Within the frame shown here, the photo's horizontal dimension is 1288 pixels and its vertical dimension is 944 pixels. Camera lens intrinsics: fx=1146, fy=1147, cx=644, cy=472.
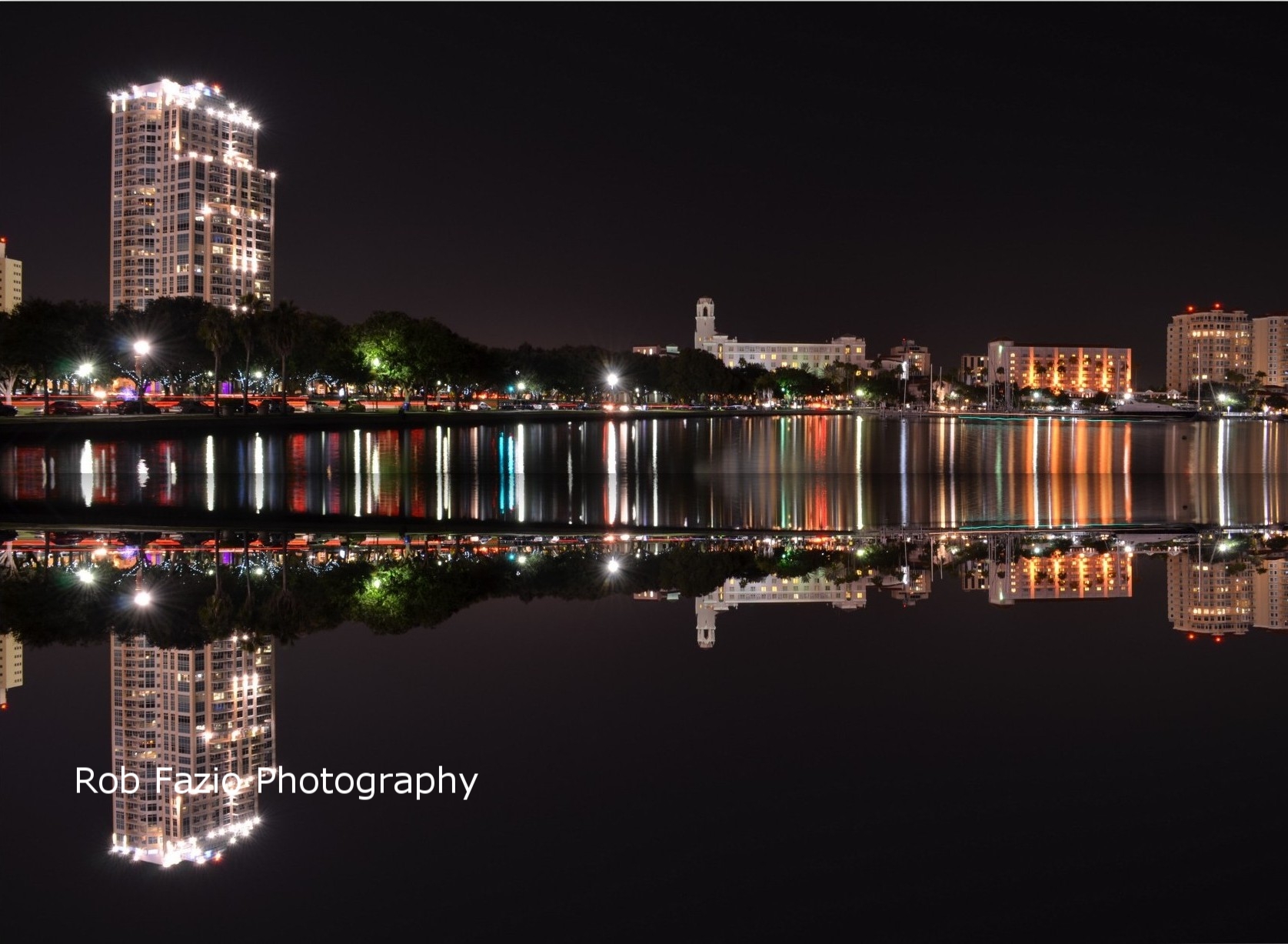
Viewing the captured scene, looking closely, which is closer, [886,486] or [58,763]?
[58,763]

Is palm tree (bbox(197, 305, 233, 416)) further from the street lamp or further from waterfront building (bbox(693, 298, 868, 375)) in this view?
waterfront building (bbox(693, 298, 868, 375))

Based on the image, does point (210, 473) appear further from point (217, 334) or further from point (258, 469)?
point (217, 334)

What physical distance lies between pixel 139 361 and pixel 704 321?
13647 centimetres

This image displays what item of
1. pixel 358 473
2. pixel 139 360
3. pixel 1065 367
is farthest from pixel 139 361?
pixel 1065 367

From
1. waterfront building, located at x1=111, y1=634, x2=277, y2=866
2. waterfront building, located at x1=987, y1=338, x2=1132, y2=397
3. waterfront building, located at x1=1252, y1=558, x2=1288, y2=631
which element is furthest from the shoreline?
waterfront building, located at x1=987, y1=338, x2=1132, y2=397

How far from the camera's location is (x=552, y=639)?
31.5ft

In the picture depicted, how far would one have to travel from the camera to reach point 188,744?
6.40 meters

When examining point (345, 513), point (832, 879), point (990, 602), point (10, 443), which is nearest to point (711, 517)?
point (345, 513)

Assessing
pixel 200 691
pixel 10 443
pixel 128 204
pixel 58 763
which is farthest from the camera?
pixel 128 204

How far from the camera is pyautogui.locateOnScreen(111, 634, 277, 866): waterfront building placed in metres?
5.52

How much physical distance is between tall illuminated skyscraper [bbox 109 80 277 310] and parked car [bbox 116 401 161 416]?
79.2 meters

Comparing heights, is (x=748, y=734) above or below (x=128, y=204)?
below

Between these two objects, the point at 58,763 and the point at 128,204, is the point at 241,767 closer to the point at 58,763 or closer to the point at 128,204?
the point at 58,763

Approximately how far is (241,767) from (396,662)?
2.25 meters
